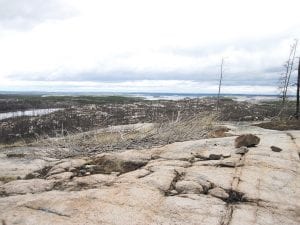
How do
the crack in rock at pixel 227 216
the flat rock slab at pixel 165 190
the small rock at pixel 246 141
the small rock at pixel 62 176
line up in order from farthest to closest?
the small rock at pixel 246 141 → the small rock at pixel 62 176 → the flat rock slab at pixel 165 190 → the crack in rock at pixel 227 216

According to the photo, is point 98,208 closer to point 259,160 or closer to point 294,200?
point 294,200

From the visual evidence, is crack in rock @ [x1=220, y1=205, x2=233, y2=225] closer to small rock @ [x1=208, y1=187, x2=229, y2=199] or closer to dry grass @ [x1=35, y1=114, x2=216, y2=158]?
small rock @ [x1=208, y1=187, x2=229, y2=199]

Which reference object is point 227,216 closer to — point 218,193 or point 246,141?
point 218,193

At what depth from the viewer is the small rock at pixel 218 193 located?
29.9 feet

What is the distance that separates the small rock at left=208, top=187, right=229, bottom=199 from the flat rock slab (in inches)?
0.8

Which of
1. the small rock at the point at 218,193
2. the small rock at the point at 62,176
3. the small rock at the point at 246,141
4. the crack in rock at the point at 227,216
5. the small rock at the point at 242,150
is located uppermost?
the small rock at the point at 246,141

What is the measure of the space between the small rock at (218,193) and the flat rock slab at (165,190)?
21 millimetres

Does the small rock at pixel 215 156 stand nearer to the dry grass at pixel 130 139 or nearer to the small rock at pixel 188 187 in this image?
the small rock at pixel 188 187

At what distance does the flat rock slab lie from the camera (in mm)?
7945

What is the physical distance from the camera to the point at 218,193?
9.24 meters

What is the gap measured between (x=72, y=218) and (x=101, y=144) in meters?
7.94

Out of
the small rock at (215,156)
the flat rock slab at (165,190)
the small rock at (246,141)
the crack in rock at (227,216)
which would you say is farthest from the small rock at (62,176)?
the small rock at (246,141)

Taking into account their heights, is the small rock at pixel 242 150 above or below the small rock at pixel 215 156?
above

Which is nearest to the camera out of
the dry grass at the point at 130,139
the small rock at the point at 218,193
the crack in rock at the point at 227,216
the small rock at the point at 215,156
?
the crack in rock at the point at 227,216
